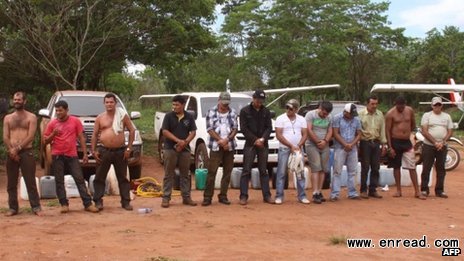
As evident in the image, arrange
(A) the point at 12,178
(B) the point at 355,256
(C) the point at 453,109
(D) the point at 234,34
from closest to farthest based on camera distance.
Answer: (B) the point at 355,256, (A) the point at 12,178, (D) the point at 234,34, (C) the point at 453,109

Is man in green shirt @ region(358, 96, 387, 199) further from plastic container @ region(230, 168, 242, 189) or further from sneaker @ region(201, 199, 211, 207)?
sneaker @ region(201, 199, 211, 207)

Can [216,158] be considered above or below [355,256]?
above

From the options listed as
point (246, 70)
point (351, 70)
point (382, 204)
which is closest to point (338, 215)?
point (382, 204)

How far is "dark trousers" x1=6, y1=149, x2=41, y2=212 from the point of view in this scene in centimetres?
764

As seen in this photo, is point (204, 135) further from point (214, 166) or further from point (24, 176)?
point (24, 176)

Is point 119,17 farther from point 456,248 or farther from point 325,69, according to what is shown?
point 325,69

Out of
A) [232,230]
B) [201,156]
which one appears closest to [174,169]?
[232,230]

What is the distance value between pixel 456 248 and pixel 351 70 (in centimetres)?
3607

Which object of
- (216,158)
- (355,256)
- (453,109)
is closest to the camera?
(355,256)

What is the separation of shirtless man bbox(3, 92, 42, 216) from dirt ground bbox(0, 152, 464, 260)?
0.27 meters

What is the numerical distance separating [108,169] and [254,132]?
2.25 meters

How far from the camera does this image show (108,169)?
8.11 metres

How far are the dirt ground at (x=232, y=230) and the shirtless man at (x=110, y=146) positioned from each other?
0.31 meters

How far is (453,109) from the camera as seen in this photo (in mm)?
39906
